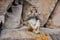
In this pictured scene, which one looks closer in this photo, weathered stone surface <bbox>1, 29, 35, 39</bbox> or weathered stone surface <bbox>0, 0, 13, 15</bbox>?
weathered stone surface <bbox>1, 29, 35, 39</bbox>

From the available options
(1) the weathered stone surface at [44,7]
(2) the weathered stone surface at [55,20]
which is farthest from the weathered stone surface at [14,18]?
(2) the weathered stone surface at [55,20]

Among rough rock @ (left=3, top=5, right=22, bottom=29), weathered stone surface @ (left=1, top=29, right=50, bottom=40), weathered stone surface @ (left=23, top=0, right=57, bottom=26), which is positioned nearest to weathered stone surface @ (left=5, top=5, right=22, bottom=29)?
rough rock @ (left=3, top=5, right=22, bottom=29)

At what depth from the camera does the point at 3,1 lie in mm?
3172

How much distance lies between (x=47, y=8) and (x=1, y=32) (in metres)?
1.25

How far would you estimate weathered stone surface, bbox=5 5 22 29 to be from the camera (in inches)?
127

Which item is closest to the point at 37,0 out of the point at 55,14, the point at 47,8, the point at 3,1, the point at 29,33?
the point at 47,8

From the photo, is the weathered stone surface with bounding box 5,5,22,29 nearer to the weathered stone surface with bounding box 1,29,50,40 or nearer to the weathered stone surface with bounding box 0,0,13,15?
the weathered stone surface with bounding box 0,0,13,15

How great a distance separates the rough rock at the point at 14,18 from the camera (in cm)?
323

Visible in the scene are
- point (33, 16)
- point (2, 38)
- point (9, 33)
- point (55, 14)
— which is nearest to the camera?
point (2, 38)

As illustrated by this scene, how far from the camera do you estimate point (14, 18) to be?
10.8 feet

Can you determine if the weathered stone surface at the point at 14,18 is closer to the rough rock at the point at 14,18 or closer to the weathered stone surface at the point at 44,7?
the rough rock at the point at 14,18

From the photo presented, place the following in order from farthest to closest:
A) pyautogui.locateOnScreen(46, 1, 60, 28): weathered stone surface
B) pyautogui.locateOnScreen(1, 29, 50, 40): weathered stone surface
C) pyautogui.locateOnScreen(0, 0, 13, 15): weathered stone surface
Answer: pyautogui.locateOnScreen(46, 1, 60, 28): weathered stone surface
pyautogui.locateOnScreen(0, 0, 13, 15): weathered stone surface
pyautogui.locateOnScreen(1, 29, 50, 40): weathered stone surface

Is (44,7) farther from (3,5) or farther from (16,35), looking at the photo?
(16,35)

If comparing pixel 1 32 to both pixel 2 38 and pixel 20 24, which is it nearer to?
pixel 2 38
